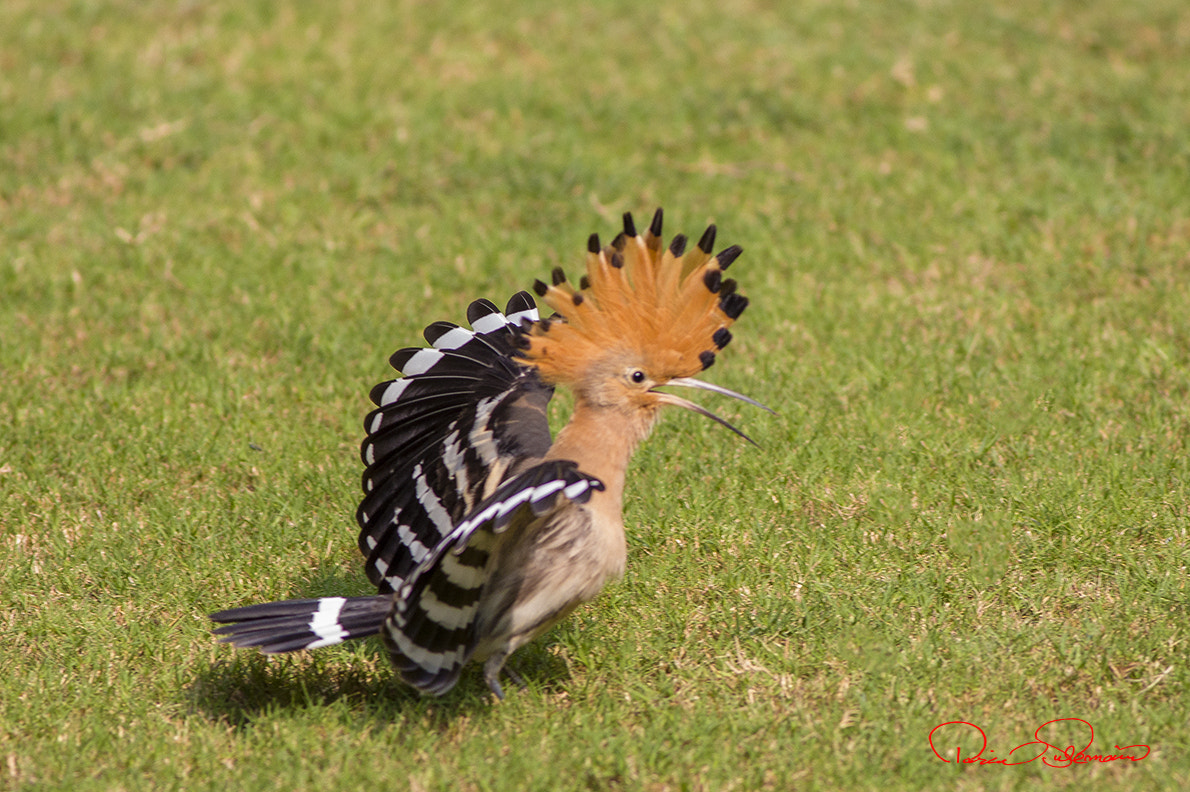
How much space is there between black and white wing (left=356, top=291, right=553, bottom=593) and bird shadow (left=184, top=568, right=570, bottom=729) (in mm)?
263

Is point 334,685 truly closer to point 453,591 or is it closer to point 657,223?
point 453,591

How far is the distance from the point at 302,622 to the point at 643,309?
50.2 inches

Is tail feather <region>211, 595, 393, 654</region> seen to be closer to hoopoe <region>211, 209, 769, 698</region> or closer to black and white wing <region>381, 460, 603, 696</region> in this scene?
hoopoe <region>211, 209, 769, 698</region>

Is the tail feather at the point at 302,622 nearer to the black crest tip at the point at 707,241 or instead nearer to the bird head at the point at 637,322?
the bird head at the point at 637,322

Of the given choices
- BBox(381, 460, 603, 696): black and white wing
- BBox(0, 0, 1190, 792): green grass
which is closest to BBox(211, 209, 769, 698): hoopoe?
BBox(381, 460, 603, 696): black and white wing

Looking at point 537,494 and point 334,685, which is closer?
point 537,494

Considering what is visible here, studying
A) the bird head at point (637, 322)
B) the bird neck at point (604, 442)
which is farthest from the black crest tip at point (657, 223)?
the bird neck at point (604, 442)

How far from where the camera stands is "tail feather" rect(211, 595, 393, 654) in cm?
363

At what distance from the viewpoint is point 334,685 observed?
3.96 meters

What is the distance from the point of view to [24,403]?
18.0 ft

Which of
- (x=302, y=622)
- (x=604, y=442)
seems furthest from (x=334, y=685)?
(x=604, y=442)

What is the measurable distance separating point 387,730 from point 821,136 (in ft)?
16.6

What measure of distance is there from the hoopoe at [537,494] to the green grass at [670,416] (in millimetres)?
277
